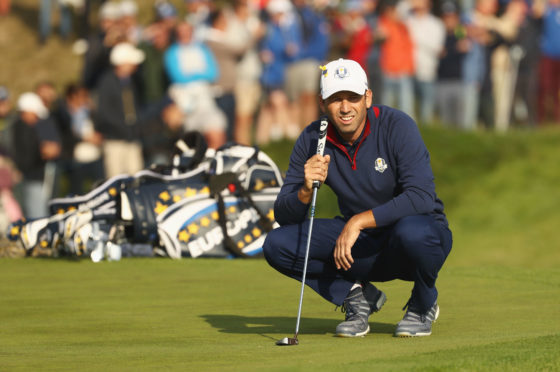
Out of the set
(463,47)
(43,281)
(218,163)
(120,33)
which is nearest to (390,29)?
(463,47)

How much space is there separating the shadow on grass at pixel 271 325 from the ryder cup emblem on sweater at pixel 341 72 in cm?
145

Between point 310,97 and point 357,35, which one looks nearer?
point 357,35

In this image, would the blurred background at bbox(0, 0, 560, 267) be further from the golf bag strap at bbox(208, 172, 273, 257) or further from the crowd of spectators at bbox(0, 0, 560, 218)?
the golf bag strap at bbox(208, 172, 273, 257)

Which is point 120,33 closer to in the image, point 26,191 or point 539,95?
point 26,191

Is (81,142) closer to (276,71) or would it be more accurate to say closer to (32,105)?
(32,105)

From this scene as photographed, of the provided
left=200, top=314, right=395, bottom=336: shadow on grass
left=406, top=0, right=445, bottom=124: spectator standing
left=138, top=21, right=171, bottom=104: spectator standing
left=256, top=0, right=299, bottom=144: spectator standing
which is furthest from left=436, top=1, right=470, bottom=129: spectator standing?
left=200, top=314, right=395, bottom=336: shadow on grass

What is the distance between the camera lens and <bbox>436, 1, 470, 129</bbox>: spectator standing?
17.9 m

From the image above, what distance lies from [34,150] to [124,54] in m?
1.67

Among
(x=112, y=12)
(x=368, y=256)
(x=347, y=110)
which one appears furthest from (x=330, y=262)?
(x=112, y=12)

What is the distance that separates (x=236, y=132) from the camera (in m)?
17.7

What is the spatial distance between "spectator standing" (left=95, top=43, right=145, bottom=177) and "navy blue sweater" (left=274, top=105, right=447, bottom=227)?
29.5 ft

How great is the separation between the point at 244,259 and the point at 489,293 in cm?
306

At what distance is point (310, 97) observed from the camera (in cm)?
1831

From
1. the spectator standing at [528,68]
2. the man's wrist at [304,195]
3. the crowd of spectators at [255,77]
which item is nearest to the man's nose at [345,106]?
the man's wrist at [304,195]
